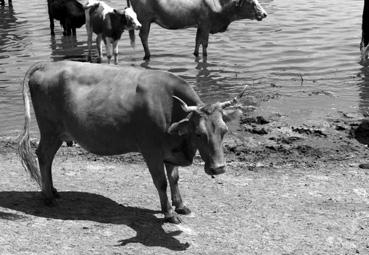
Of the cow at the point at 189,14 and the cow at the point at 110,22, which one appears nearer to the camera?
the cow at the point at 110,22

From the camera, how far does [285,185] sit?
8.35 metres

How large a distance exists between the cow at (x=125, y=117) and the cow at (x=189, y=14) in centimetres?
980

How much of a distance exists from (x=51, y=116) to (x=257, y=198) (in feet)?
8.57

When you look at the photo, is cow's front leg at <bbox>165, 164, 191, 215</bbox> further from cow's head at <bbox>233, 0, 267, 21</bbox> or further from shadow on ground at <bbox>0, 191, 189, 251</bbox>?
cow's head at <bbox>233, 0, 267, 21</bbox>

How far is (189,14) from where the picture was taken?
1747 cm

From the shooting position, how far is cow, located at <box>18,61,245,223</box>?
659 centimetres

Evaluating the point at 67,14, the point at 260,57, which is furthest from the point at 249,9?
the point at 67,14

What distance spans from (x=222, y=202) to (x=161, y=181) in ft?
3.42

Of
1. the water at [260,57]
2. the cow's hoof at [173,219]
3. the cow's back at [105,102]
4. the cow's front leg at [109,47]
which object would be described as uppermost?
the cow's back at [105,102]

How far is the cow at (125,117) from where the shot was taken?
6594mm

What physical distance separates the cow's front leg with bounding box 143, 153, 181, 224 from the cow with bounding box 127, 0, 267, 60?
34.0ft

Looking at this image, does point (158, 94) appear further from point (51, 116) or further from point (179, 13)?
point (179, 13)

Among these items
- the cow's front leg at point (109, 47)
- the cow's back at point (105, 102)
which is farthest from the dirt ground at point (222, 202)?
the cow's front leg at point (109, 47)

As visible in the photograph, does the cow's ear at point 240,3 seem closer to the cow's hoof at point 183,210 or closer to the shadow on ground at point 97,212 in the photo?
the shadow on ground at point 97,212
